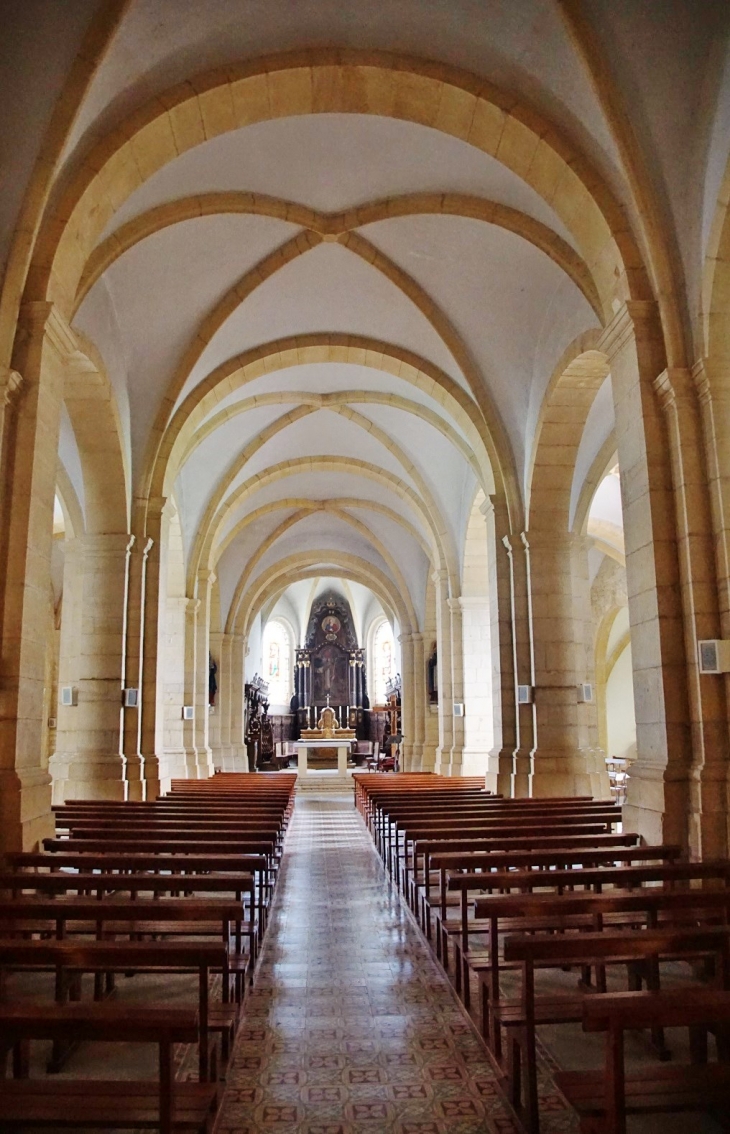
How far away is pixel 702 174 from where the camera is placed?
6.42 metres

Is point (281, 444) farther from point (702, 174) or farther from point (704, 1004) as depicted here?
point (704, 1004)

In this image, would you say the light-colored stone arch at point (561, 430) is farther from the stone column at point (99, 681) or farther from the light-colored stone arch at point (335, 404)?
the stone column at point (99, 681)

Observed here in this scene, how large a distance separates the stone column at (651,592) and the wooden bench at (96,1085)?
4.54 metres

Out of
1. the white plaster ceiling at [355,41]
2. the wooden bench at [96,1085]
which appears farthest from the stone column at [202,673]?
the wooden bench at [96,1085]

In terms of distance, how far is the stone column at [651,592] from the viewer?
6.25m

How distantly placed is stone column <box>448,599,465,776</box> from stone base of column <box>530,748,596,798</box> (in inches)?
229

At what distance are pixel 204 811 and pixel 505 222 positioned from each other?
22.8 ft

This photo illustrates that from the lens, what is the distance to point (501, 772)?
11516 millimetres

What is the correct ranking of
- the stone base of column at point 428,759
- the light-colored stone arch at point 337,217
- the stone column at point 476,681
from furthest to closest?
the stone base of column at point 428,759 < the stone column at point 476,681 < the light-colored stone arch at point 337,217

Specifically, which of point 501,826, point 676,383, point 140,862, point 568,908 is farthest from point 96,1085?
point 676,383

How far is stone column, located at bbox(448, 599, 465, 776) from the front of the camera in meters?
16.8

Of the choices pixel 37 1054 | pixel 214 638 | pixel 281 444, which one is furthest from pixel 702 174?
pixel 214 638

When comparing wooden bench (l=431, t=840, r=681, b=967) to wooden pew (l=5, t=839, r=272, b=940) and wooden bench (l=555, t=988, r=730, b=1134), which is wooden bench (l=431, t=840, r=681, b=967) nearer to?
wooden pew (l=5, t=839, r=272, b=940)

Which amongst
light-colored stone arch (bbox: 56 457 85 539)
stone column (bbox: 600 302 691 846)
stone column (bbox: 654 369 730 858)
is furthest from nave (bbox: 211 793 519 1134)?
light-colored stone arch (bbox: 56 457 85 539)
